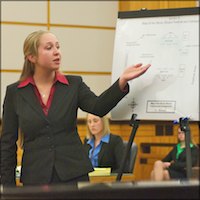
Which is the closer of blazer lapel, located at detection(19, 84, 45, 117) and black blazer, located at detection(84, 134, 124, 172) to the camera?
blazer lapel, located at detection(19, 84, 45, 117)

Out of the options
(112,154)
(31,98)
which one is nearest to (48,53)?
(31,98)

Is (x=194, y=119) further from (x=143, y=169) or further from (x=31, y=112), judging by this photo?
(x=143, y=169)

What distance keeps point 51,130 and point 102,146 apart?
2.18 meters

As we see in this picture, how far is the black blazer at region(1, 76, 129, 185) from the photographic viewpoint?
2.43 metres

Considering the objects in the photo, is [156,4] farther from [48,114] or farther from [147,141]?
[48,114]

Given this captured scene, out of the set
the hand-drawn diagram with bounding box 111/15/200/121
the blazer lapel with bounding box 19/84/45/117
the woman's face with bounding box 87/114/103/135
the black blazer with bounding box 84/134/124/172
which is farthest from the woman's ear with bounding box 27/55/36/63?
the woman's face with bounding box 87/114/103/135

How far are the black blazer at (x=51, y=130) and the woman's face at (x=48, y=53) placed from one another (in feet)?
0.38

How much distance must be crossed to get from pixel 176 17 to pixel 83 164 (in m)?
1.02

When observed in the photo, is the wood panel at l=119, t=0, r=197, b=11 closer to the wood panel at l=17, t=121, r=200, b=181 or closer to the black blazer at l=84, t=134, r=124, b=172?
the wood panel at l=17, t=121, r=200, b=181

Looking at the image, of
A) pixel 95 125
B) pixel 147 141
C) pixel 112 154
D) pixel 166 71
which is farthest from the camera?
pixel 147 141

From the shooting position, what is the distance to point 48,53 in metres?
2.57

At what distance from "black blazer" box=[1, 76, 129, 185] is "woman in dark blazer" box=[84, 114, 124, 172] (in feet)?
6.02

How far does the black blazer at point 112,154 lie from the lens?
14.7 ft

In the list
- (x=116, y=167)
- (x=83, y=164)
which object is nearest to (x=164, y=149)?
(x=116, y=167)
